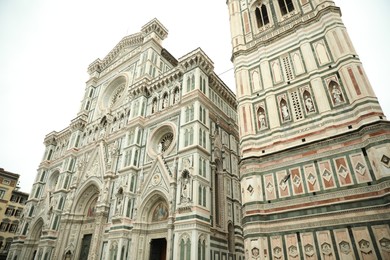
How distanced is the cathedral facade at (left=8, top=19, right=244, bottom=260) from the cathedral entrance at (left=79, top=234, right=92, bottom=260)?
0.30 feet

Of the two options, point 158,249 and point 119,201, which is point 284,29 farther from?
point 158,249

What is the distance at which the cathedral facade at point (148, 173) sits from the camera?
51.9ft

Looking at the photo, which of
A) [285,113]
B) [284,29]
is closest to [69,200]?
[285,113]

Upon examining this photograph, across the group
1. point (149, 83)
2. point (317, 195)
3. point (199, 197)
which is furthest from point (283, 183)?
point (149, 83)

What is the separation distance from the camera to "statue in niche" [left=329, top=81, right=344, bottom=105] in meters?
11.7

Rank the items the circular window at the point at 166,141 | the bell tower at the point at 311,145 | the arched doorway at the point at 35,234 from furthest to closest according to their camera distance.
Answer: the arched doorway at the point at 35,234 → the circular window at the point at 166,141 → the bell tower at the point at 311,145

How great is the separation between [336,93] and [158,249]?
577 inches

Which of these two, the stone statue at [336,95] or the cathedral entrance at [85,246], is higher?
the stone statue at [336,95]

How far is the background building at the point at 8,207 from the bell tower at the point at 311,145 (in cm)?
4706

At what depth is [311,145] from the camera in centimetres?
1139

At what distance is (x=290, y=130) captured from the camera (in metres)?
12.6

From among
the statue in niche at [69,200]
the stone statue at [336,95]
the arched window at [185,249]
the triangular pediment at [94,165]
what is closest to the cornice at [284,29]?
the stone statue at [336,95]

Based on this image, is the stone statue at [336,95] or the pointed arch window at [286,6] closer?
the stone statue at [336,95]

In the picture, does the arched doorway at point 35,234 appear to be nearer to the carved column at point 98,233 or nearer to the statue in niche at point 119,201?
the carved column at point 98,233
